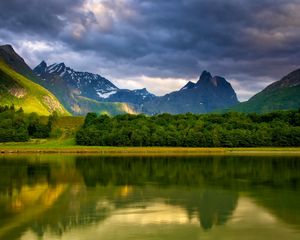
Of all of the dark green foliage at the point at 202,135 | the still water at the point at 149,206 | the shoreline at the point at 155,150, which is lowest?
the still water at the point at 149,206

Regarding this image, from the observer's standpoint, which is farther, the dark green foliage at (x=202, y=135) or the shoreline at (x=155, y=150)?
the dark green foliage at (x=202, y=135)

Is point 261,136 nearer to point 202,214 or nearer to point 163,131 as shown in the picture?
point 163,131

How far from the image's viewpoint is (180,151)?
539 ft

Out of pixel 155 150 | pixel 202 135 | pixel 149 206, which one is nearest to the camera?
pixel 149 206

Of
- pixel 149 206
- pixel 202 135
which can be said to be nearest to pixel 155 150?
pixel 202 135

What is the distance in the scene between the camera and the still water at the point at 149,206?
108 ft

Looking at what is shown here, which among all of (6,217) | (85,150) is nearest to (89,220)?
(6,217)

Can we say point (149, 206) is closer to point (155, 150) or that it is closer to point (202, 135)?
point (155, 150)

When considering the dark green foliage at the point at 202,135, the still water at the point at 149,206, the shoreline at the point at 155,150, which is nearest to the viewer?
the still water at the point at 149,206

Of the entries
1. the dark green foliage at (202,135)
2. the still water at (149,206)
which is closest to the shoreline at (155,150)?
the dark green foliage at (202,135)

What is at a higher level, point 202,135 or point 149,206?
point 202,135

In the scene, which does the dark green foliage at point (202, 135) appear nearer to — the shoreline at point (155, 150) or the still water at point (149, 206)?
the shoreline at point (155, 150)

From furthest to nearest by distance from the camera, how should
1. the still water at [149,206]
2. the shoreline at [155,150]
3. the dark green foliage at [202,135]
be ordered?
the dark green foliage at [202,135], the shoreline at [155,150], the still water at [149,206]

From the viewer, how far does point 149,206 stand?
1743 inches
